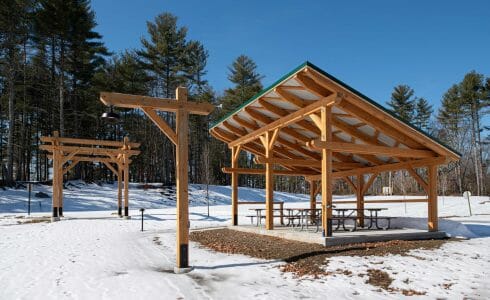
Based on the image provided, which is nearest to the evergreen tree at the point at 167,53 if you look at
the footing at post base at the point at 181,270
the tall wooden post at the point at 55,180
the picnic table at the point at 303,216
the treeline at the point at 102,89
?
the treeline at the point at 102,89

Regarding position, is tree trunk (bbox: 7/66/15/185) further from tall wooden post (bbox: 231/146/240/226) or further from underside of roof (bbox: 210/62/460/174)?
tall wooden post (bbox: 231/146/240/226)

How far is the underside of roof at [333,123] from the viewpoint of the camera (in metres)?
8.99

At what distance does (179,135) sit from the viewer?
22.9 ft

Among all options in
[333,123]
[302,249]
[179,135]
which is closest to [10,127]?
[333,123]

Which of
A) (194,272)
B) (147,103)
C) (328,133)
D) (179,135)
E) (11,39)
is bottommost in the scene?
(194,272)

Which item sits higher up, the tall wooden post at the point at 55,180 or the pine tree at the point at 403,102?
the pine tree at the point at 403,102

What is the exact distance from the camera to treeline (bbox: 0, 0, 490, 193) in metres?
27.2

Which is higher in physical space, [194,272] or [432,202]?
[432,202]

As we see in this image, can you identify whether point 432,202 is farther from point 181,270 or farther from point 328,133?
point 181,270

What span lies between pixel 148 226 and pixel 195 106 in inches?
372

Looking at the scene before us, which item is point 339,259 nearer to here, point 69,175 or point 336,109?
point 336,109

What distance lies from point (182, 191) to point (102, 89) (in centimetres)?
2630

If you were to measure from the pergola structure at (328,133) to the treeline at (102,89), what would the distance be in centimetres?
1502

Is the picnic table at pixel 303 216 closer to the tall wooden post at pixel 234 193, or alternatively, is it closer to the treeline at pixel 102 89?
the tall wooden post at pixel 234 193
